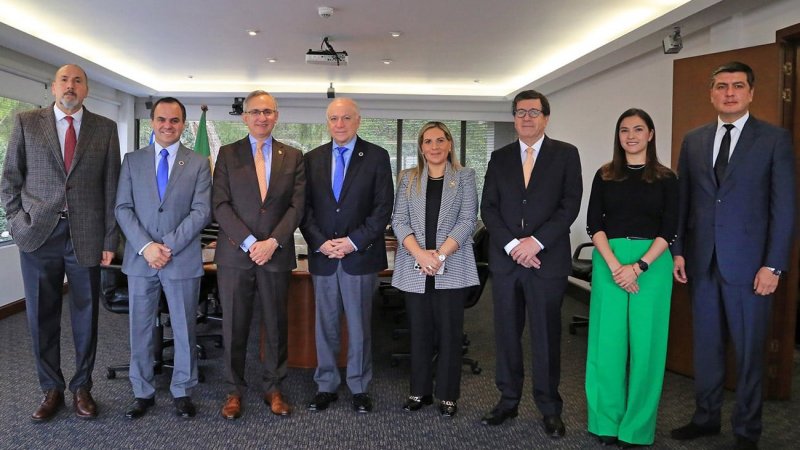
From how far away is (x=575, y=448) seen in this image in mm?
2846

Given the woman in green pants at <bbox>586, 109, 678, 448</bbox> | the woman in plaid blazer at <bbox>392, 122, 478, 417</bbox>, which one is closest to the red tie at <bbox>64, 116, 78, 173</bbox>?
the woman in plaid blazer at <bbox>392, 122, 478, 417</bbox>

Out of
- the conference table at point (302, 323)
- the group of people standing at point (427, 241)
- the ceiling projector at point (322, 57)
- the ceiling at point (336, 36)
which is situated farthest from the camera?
the ceiling projector at point (322, 57)

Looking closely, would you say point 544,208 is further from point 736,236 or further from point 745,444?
point 745,444

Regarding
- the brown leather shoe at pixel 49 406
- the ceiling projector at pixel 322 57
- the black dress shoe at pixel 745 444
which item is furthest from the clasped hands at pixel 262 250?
the ceiling projector at pixel 322 57

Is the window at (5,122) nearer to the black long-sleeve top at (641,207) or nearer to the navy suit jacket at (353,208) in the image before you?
the navy suit jacket at (353,208)

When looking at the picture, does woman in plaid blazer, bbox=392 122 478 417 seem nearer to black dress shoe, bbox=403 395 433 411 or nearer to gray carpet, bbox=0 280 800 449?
black dress shoe, bbox=403 395 433 411

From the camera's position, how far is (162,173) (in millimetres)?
3117

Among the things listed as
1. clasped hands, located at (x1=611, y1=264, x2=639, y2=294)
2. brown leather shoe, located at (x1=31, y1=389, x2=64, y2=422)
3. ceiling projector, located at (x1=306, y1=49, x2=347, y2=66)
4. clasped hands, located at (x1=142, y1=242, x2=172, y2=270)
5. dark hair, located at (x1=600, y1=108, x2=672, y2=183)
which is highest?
ceiling projector, located at (x1=306, y1=49, x2=347, y2=66)

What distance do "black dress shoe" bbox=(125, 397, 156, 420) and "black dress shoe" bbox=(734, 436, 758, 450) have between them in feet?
10.6

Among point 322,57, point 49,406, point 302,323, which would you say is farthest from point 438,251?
point 322,57

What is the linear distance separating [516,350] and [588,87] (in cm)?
524

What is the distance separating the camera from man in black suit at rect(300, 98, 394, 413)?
10.4 ft

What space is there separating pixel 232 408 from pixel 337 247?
1.11 m

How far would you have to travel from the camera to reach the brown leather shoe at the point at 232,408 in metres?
3.14
